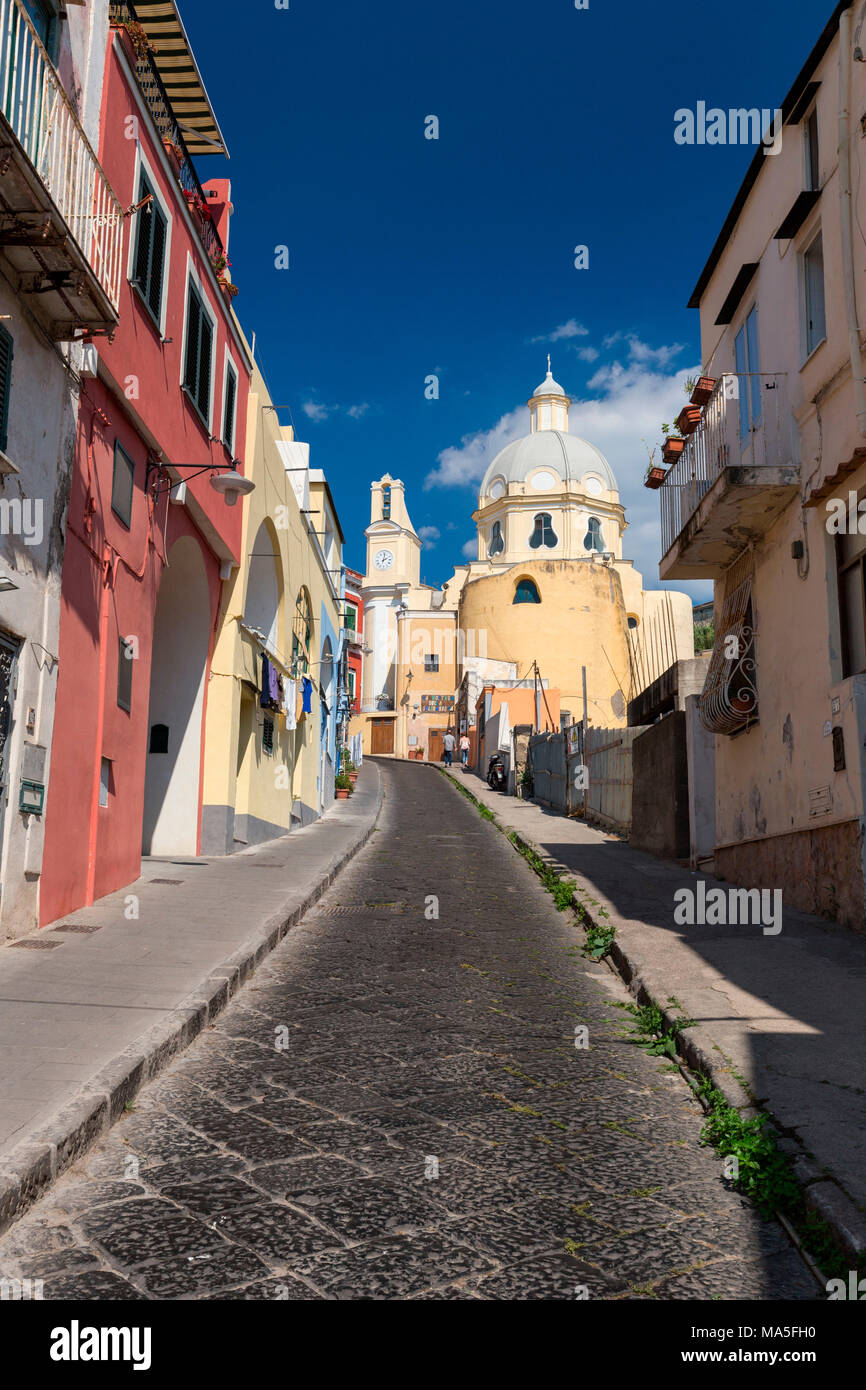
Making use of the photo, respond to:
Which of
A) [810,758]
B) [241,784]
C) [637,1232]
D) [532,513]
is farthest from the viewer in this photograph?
[532,513]

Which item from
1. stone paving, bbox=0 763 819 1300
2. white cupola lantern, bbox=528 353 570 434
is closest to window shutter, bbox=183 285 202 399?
stone paving, bbox=0 763 819 1300

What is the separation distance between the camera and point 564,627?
57406mm

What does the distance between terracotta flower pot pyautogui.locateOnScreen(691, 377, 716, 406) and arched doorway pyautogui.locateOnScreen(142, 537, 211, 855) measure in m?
6.64

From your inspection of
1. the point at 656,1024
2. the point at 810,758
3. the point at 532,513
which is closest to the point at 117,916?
the point at 656,1024

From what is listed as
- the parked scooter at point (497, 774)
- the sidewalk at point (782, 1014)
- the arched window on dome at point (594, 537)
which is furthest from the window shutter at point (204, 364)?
the arched window on dome at point (594, 537)

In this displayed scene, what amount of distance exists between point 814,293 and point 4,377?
7.77m

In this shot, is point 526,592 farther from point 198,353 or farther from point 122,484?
point 122,484

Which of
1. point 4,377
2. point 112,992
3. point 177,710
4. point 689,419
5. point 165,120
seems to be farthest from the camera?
point 177,710

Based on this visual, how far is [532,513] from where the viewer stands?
62.4m

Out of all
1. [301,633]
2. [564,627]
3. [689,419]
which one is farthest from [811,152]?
[564,627]

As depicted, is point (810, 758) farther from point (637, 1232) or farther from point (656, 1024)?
point (637, 1232)

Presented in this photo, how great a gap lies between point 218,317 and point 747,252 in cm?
680

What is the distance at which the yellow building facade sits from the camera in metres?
15.3

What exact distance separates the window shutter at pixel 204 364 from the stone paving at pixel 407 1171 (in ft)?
27.9
